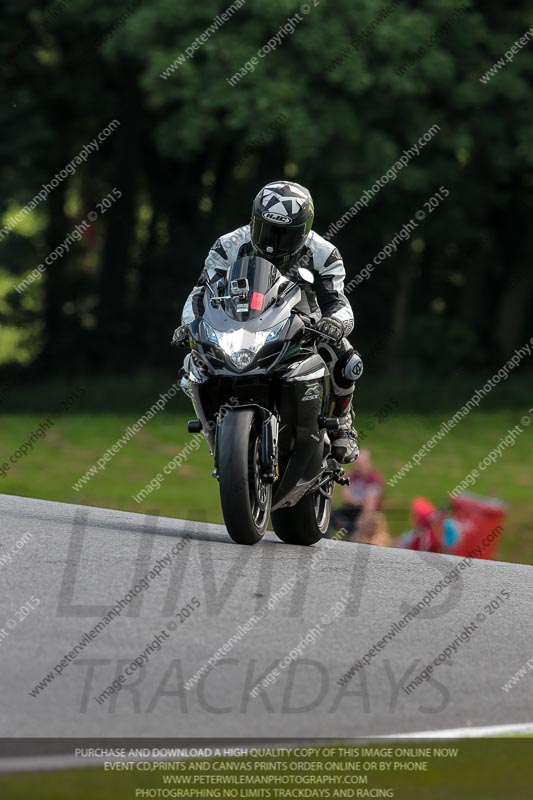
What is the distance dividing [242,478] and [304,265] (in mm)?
1552

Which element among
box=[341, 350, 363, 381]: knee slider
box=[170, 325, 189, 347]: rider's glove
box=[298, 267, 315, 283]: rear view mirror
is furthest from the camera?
box=[341, 350, 363, 381]: knee slider

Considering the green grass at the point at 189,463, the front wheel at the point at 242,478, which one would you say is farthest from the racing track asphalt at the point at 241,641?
the green grass at the point at 189,463

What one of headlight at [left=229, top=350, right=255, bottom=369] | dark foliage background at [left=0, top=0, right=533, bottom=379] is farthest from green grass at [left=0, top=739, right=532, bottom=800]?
dark foliage background at [left=0, top=0, right=533, bottom=379]

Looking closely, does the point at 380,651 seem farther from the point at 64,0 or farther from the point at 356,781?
the point at 64,0

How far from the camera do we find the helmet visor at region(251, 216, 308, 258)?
8203 millimetres

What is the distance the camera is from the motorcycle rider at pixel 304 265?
26.9 ft

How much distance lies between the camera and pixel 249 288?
8.06m

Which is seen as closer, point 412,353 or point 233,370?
point 233,370

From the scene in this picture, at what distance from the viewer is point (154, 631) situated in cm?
623

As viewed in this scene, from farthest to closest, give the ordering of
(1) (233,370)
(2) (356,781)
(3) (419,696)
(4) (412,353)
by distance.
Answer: (4) (412,353) → (1) (233,370) → (3) (419,696) → (2) (356,781)

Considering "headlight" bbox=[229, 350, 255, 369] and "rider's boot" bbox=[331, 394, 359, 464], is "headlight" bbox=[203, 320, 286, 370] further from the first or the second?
"rider's boot" bbox=[331, 394, 359, 464]

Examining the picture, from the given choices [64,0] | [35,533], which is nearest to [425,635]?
[35,533]

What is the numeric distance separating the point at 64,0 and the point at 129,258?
780 cm

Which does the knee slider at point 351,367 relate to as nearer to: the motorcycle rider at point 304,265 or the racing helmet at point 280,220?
the motorcycle rider at point 304,265
